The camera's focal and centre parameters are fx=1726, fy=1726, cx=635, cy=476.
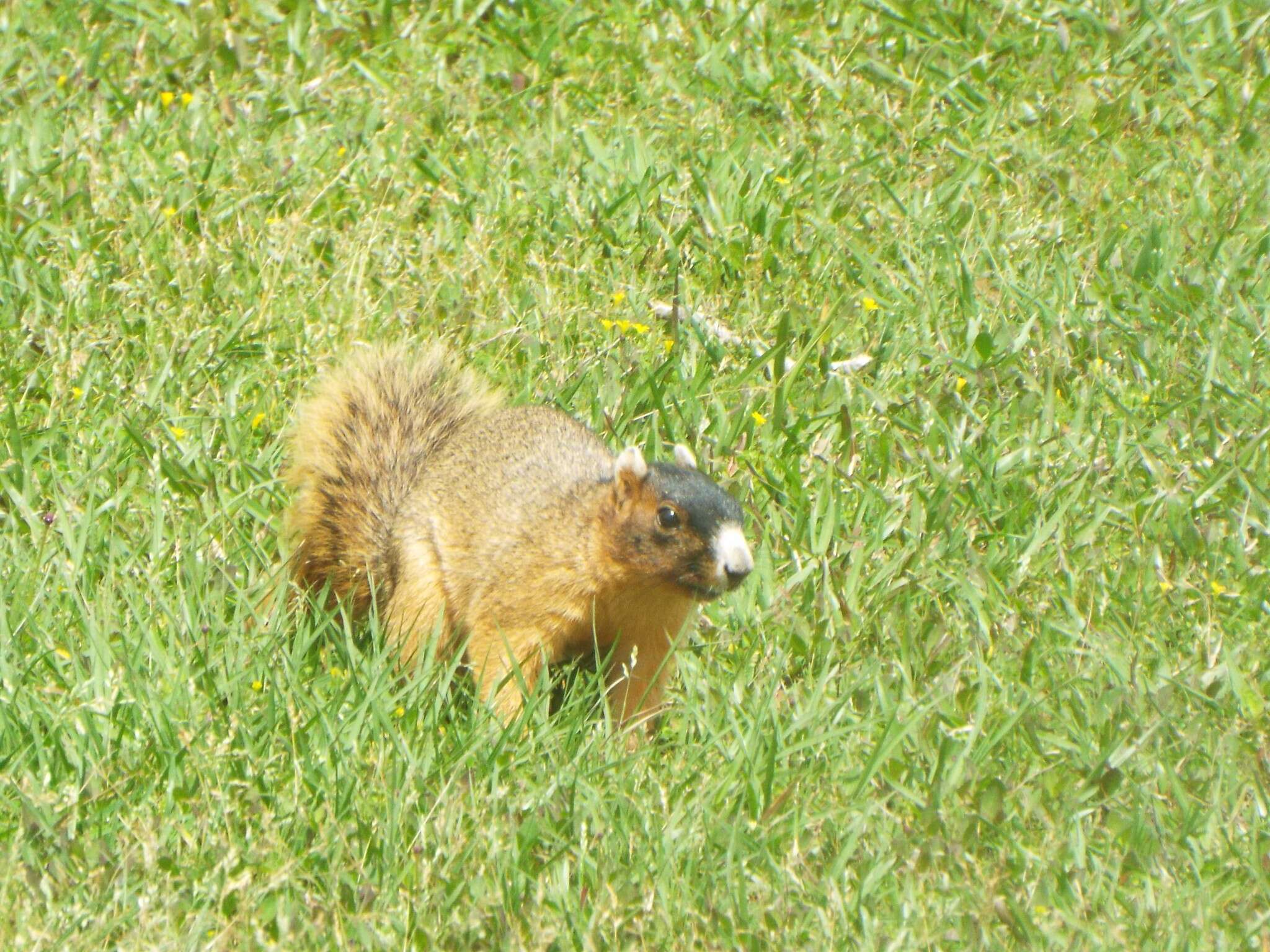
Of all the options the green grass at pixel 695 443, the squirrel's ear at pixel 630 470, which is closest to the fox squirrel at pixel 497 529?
the squirrel's ear at pixel 630 470

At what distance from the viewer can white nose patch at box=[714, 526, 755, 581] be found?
4336 millimetres

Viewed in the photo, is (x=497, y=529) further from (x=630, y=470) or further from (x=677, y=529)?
(x=677, y=529)

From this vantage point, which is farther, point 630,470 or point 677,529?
point 630,470

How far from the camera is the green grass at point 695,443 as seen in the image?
12.3 feet

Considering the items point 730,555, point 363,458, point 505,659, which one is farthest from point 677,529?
point 363,458

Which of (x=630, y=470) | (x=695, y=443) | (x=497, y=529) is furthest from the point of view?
(x=695, y=443)

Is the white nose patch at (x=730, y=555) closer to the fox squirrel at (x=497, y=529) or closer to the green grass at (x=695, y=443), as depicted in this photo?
the fox squirrel at (x=497, y=529)

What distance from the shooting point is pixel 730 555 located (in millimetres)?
4348

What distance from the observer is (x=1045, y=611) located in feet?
16.3

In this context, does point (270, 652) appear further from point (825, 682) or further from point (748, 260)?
point (748, 260)

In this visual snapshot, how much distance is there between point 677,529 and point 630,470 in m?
0.26

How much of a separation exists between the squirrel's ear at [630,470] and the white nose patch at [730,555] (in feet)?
1.14

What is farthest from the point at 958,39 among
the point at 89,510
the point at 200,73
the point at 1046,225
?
the point at 89,510

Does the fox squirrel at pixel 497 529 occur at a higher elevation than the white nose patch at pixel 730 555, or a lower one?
lower
